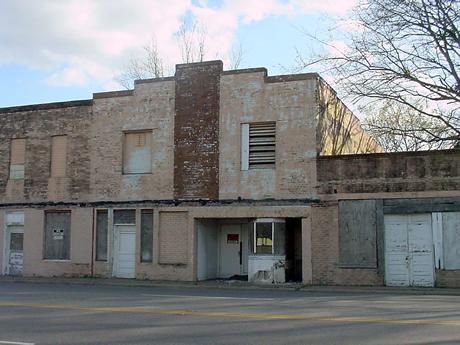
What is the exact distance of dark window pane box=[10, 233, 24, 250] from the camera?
89.8ft

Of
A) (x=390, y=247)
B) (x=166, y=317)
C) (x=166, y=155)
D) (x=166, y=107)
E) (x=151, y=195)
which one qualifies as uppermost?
(x=166, y=107)

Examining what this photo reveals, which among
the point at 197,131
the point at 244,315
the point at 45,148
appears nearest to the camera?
the point at 244,315

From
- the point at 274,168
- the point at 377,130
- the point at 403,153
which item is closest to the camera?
the point at 403,153

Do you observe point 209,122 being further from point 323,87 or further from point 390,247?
point 390,247

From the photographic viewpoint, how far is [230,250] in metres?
26.0

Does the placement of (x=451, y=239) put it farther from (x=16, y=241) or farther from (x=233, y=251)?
(x=16, y=241)

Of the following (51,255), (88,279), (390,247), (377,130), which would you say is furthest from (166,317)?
(377,130)

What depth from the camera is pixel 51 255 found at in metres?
26.5

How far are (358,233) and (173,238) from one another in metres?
7.54

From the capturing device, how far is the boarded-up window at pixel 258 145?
2364cm

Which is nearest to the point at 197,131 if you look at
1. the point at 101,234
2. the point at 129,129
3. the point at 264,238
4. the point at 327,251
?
the point at 129,129

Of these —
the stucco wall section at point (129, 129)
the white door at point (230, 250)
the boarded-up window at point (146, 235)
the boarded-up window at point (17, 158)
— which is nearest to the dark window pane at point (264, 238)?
the white door at point (230, 250)

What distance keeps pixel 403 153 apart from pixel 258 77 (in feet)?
21.2

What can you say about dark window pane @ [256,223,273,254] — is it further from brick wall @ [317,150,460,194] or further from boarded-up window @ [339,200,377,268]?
boarded-up window @ [339,200,377,268]
